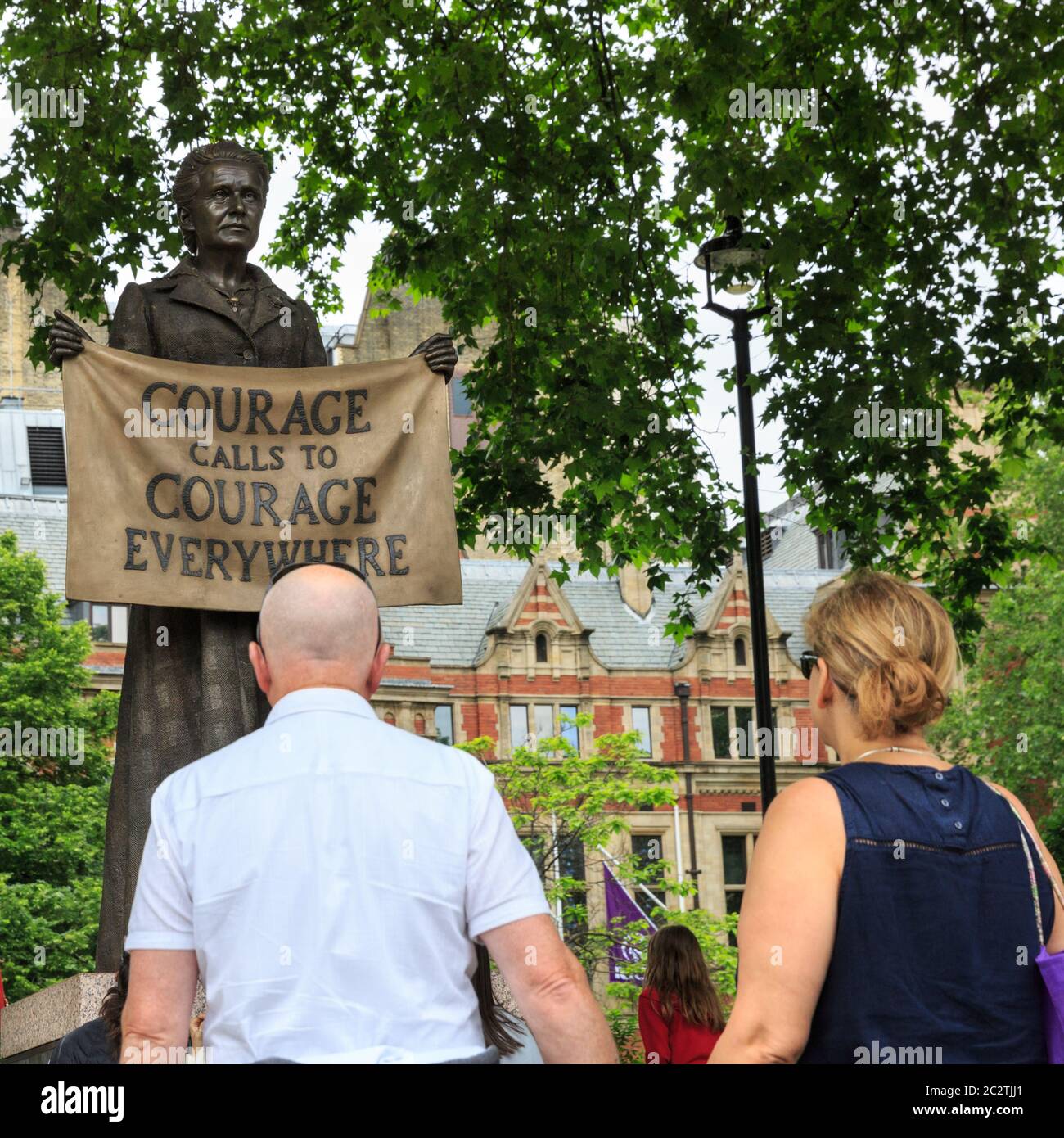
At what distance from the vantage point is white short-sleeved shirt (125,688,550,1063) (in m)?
2.65

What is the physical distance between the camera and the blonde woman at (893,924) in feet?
9.24

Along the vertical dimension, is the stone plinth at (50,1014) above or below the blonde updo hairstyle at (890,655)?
below

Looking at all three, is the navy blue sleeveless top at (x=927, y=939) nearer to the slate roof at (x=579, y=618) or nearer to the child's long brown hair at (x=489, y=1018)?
the child's long brown hair at (x=489, y=1018)

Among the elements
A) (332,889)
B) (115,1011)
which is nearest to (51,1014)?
(115,1011)

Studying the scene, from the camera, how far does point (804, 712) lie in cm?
5078

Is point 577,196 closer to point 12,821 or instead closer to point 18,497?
point 12,821

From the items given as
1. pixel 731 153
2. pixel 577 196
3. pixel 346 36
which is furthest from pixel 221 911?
pixel 346 36

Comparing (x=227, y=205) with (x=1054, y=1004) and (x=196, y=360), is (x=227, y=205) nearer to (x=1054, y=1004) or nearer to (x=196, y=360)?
(x=196, y=360)

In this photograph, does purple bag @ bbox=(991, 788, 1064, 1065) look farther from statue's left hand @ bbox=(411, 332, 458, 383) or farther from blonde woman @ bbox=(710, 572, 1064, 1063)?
statue's left hand @ bbox=(411, 332, 458, 383)

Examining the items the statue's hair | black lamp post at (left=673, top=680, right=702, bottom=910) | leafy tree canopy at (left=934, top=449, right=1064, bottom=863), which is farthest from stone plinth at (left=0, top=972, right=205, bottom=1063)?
black lamp post at (left=673, top=680, right=702, bottom=910)

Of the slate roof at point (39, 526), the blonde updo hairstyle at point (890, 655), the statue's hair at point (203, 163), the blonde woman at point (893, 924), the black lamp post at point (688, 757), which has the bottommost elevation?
the black lamp post at point (688, 757)

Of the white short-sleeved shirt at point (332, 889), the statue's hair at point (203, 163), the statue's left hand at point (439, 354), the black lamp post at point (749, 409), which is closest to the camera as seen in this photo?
the white short-sleeved shirt at point (332, 889)

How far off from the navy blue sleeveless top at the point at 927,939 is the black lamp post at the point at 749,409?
26.9ft

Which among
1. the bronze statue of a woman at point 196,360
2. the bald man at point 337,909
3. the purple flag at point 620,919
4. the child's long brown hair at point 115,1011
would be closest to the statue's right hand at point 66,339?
the bronze statue of a woman at point 196,360
